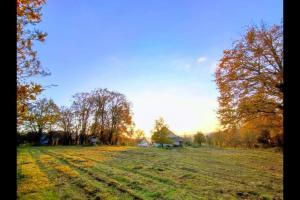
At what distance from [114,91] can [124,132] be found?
471cm

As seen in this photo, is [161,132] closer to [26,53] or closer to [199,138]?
[199,138]

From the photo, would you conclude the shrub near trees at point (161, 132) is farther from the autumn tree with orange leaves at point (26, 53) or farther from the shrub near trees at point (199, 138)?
the autumn tree with orange leaves at point (26, 53)

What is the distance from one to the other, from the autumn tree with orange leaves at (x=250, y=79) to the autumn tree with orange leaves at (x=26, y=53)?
6993 millimetres

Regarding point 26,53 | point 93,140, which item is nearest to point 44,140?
point 93,140

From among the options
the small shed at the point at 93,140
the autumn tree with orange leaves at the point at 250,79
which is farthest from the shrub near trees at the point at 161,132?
the autumn tree with orange leaves at the point at 250,79

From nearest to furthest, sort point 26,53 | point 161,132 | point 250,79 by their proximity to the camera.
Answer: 1. point 26,53
2. point 250,79
3. point 161,132

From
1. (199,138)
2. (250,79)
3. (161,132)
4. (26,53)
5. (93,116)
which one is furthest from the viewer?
(199,138)

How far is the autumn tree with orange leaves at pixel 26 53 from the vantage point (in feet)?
10.7

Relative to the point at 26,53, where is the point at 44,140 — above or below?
below

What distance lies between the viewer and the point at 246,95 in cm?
834

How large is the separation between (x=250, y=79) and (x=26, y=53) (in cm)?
781

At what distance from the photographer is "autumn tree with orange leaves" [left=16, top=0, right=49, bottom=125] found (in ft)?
10.7

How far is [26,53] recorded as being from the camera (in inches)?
141
